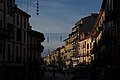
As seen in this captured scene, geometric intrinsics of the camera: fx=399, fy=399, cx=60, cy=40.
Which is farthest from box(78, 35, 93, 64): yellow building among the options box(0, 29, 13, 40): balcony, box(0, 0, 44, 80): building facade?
box(0, 29, 13, 40): balcony

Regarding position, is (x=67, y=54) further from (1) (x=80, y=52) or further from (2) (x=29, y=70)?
(2) (x=29, y=70)

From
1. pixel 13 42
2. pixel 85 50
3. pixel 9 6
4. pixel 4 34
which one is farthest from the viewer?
pixel 85 50

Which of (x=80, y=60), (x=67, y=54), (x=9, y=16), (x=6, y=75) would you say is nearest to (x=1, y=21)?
(x=9, y=16)

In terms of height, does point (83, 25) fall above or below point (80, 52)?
above

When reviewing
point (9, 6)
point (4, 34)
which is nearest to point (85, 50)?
point (9, 6)

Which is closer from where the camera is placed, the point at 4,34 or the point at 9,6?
the point at 4,34

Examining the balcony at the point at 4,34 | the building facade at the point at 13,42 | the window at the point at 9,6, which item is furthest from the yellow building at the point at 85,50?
the balcony at the point at 4,34

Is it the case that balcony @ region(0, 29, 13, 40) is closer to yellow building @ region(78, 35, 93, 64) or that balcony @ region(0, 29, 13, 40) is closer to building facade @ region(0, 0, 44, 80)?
building facade @ region(0, 0, 44, 80)

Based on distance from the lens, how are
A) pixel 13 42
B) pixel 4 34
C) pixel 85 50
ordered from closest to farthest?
pixel 4 34, pixel 13 42, pixel 85 50

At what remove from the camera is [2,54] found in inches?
2018

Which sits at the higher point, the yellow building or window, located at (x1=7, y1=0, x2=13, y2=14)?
window, located at (x1=7, y1=0, x2=13, y2=14)

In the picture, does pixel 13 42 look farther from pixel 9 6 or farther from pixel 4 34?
pixel 4 34

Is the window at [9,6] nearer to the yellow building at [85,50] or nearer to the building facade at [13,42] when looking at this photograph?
the building facade at [13,42]

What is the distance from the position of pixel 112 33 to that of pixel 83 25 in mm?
75597
